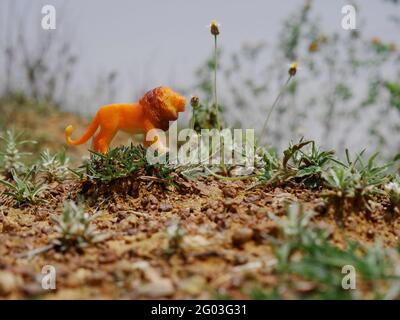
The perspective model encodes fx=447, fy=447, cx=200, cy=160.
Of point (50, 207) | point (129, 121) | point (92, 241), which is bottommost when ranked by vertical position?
point (92, 241)

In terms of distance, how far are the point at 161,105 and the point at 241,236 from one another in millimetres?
1178

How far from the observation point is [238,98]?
8.16 meters

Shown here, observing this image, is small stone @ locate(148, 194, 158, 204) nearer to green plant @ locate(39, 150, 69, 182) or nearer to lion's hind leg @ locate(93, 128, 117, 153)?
lion's hind leg @ locate(93, 128, 117, 153)

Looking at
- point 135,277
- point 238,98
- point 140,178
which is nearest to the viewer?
point 135,277

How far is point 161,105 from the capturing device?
105 inches

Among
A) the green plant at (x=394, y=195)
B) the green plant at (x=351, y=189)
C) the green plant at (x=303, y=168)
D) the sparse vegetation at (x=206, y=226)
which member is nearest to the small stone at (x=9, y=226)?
the sparse vegetation at (x=206, y=226)

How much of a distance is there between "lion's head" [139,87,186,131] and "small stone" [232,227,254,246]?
113 cm

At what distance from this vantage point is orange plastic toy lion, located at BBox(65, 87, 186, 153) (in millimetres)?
2690

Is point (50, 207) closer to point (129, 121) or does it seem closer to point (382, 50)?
point (129, 121)
